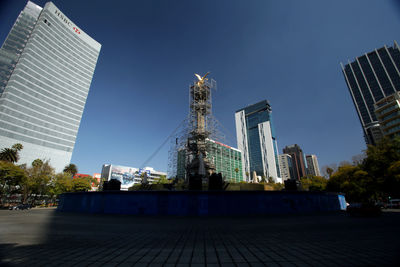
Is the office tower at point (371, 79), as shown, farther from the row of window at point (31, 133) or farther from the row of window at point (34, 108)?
the row of window at point (34, 108)

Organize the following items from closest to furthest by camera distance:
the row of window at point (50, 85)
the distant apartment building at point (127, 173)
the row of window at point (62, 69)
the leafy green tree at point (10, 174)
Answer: the leafy green tree at point (10, 174) < the row of window at point (50, 85) < the row of window at point (62, 69) < the distant apartment building at point (127, 173)

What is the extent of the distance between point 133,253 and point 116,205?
45.4ft

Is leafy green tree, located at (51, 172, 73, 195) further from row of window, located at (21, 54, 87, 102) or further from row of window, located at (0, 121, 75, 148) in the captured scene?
row of window, located at (21, 54, 87, 102)

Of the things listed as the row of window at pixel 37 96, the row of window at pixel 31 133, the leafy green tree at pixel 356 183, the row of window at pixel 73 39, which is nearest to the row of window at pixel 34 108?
the row of window at pixel 37 96

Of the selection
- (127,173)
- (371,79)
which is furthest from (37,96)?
(371,79)

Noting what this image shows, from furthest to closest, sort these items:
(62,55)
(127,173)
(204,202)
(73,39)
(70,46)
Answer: (127,173), (73,39), (70,46), (62,55), (204,202)

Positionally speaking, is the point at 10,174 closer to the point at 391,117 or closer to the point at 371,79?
the point at 391,117

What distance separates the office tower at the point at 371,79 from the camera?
123125 mm

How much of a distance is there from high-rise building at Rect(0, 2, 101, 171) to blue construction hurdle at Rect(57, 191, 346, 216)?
9210cm

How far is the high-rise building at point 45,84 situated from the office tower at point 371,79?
645ft

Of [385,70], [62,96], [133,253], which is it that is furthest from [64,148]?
[385,70]

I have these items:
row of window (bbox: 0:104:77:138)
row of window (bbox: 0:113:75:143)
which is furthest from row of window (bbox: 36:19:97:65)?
row of window (bbox: 0:113:75:143)

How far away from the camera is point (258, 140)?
522 feet

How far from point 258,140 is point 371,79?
102 metres
